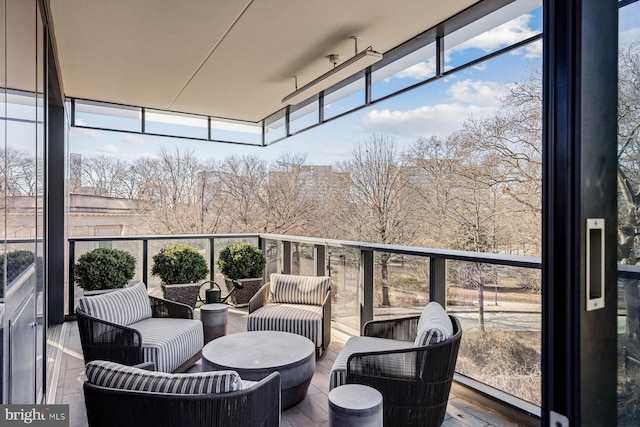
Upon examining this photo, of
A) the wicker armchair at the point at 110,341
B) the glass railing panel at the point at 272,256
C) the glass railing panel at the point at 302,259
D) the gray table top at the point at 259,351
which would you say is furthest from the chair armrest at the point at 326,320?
the glass railing panel at the point at 272,256

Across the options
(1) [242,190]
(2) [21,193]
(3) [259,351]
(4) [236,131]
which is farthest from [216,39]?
(1) [242,190]

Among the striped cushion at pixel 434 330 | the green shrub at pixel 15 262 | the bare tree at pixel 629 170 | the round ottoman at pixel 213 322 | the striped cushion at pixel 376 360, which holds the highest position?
the bare tree at pixel 629 170

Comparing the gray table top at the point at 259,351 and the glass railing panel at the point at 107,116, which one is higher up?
the glass railing panel at the point at 107,116

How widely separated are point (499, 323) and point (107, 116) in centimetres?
607

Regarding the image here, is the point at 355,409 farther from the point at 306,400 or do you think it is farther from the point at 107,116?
the point at 107,116

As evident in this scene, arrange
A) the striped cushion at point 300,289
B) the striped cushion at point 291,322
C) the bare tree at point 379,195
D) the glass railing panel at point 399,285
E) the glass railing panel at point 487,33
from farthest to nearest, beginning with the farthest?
the bare tree at point 379,195
the striped cushion at point 300,289
the striped cushion at point 291,322
the glass railing panel at point 399,285
the glass railing panel at point 487,33

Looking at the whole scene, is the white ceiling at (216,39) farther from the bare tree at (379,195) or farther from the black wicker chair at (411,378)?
the bare tree at (379,195)

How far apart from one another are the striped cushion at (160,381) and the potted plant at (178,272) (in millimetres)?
4269

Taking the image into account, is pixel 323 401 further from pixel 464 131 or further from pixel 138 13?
pixel 464 131

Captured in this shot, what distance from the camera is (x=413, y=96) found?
10.8 m

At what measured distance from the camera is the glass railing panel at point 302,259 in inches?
214

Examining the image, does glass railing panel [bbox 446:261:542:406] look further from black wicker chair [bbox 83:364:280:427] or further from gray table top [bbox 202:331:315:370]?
black wicker chair [bbox 83:364:280:427]

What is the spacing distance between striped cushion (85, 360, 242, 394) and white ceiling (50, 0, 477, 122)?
2833 mm

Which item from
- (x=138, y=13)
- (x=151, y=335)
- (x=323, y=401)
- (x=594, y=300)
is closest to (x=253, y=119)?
(x=138, y=13)
